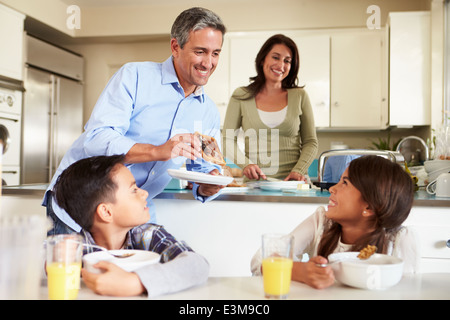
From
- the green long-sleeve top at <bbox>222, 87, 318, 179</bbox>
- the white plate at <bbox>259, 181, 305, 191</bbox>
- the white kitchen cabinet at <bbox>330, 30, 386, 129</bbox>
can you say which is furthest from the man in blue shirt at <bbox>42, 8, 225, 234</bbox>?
the white kitchen cabinet at <bbox>330, 30, 386, 129</bbox>

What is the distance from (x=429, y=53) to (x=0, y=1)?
12.2 feet

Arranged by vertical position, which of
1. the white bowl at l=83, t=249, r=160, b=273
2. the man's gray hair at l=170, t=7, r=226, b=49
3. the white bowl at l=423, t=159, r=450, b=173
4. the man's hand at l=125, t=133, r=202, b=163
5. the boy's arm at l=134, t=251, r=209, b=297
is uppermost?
the man's gray hair at l=170, t=7, r=226, b=49

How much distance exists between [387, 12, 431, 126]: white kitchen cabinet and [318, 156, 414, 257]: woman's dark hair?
2808mm

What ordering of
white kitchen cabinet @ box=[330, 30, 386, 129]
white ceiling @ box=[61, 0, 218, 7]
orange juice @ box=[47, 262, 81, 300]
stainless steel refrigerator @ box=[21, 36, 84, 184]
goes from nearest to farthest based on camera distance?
orange juice @ box=[47, 262, 81, 300], white kitchen cabinet @ box=[330, 30, 386, 129], stainless steel refrigerator @ box=[21, 36, 84, 184], white ceiling @ box=[61, 0, 218, 7]

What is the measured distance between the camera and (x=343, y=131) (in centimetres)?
445

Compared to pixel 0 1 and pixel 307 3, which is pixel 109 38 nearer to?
pixel 0 1

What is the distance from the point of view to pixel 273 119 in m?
2.45

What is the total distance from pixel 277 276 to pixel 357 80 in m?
3.70

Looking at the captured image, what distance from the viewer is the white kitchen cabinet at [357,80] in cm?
408

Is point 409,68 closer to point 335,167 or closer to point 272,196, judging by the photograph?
point 335,167

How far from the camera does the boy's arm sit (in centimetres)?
74

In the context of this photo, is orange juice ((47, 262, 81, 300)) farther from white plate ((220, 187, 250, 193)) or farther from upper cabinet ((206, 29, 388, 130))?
upper cabinet ((206, 29, 388, 130))

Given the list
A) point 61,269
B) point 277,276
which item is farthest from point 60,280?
point 277,276
